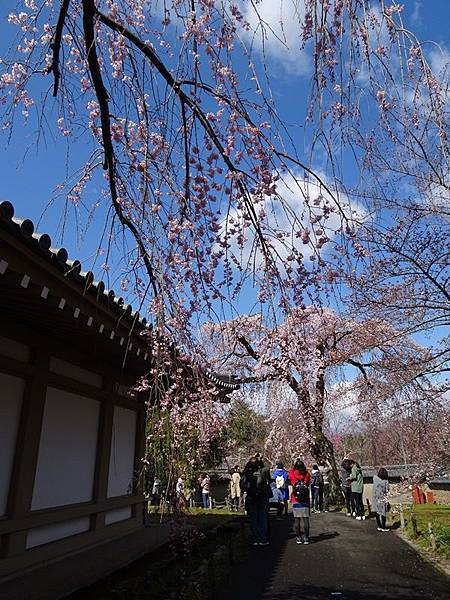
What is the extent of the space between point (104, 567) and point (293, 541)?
4821 mm

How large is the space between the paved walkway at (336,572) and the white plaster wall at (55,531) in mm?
1845

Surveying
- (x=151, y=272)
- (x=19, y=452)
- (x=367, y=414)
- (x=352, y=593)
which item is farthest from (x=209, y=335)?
(x=367, y=414)

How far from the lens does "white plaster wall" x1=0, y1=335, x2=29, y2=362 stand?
441cm

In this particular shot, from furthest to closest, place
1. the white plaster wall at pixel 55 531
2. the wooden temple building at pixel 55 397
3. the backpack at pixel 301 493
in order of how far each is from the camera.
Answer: the backpack at pixel 301 493 < the white plaster wall at pixel 55 531 < the wooden temple building at pixel 55 397

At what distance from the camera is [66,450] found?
5523 mm

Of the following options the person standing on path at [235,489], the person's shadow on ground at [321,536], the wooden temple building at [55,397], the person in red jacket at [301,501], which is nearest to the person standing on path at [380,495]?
the person's shadow on ground at [321,536]

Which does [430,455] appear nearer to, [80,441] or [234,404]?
[234,404]

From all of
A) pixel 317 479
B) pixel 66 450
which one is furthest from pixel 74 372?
pixel 317 479

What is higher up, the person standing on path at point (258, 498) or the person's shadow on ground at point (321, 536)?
the person standing on path at point (258, 498)

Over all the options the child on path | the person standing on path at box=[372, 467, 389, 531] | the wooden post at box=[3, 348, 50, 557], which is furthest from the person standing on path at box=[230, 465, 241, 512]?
the wooden post at box=[3, 348, 50, 557]

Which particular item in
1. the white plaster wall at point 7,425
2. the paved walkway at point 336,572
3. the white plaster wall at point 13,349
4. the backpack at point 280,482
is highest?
the white plaster wall at point 13,349

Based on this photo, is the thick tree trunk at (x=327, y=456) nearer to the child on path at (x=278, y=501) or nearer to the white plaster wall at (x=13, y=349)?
the child on path at (x=278, y=501)

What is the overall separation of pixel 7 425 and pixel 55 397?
0.89 metres

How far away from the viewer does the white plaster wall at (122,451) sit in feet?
22.7
